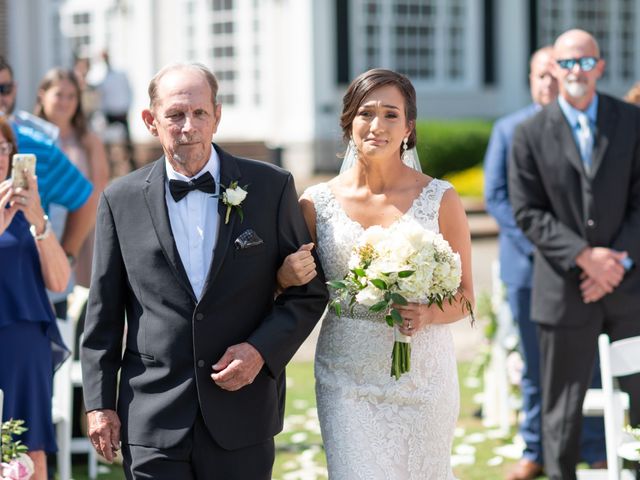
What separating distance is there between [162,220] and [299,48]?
19330mm

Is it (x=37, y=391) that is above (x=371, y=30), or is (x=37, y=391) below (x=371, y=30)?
below

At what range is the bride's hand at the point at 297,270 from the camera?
4105 mm

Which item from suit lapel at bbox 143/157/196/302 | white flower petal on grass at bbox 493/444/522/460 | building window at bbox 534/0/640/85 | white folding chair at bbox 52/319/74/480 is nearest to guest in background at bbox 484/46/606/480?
white flower petal on grass at bbox 493/444/522/460

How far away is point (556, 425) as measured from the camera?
6285mm

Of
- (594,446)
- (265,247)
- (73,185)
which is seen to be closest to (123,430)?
(265,247)

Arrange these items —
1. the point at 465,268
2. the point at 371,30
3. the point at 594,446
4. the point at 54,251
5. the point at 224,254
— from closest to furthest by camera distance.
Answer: the point at 224,254, the point at 465,268, the point at 54,251, the point at 594,446, the point at 371,30

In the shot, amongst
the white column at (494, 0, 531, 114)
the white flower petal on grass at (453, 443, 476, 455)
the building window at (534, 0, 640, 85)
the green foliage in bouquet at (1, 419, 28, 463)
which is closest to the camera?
the green foliage in bouquet at (1, 419, 28, 463)

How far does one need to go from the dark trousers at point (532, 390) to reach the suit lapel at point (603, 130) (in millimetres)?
1228

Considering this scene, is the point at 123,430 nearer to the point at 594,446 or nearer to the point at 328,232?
the point at 328,232

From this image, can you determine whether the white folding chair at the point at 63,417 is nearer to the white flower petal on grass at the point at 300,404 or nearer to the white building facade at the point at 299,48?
the white flower petal on grass at the point at 300,404

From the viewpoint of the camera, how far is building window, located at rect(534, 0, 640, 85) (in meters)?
27.8

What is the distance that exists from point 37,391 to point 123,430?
3.78 ft

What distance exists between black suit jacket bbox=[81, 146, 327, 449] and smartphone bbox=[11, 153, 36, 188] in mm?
768

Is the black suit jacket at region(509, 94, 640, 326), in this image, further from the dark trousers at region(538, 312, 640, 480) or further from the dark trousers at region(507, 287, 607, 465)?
the dark trousers at region(507, 287, 607, 465)
